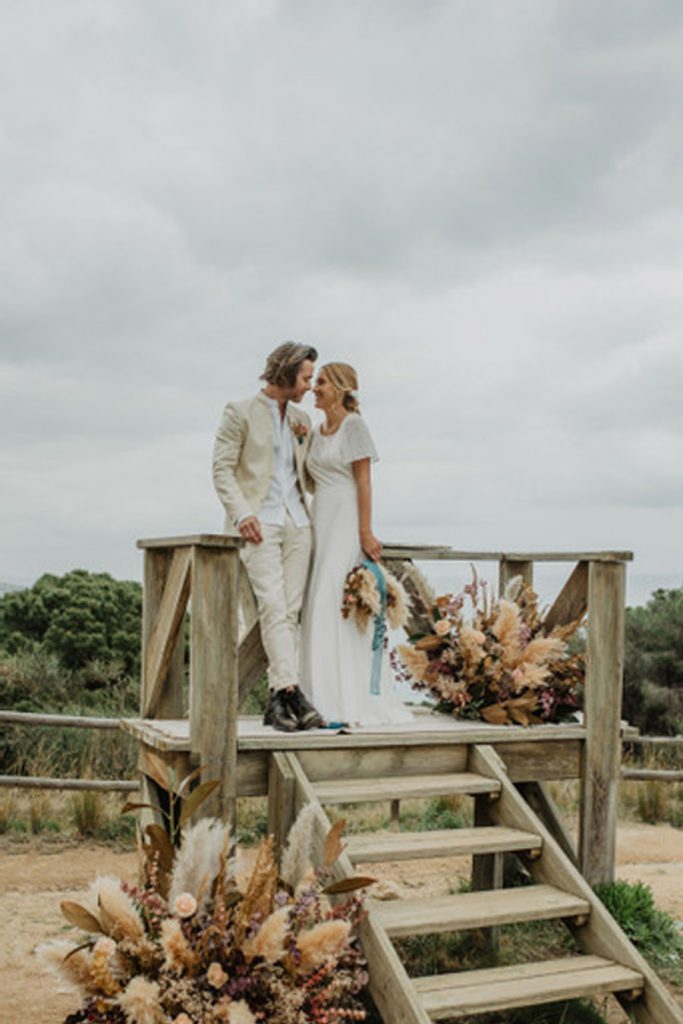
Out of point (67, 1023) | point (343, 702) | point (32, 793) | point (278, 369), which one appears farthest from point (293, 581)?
point (32, 793)

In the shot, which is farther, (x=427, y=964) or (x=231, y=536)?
(x=427, y=964)

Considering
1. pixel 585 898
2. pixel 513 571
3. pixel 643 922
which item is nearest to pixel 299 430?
pixel 513 571

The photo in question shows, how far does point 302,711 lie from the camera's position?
5.66 m

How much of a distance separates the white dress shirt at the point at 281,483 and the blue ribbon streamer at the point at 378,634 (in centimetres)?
45

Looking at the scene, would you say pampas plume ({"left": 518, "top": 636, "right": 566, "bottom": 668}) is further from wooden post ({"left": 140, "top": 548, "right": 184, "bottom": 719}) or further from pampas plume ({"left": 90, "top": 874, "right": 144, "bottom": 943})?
pampas plume ({"left": 90, "top": 874, "right": 144, "bottom": 943})

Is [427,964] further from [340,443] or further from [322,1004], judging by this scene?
[340,443]

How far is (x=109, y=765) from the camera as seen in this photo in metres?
10.6

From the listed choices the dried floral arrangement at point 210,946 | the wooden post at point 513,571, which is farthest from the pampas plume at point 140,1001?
the wooden post at point 513,571

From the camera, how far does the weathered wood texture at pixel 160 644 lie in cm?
601

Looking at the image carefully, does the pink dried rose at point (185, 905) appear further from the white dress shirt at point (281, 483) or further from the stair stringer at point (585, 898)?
the white dress shirt at point (281, 483)

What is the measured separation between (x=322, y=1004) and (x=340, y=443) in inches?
112

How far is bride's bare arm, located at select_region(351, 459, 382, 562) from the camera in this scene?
589 centimetres

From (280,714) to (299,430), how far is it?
56.5 inches

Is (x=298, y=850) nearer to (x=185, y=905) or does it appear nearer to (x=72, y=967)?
(x=185, y=905)
